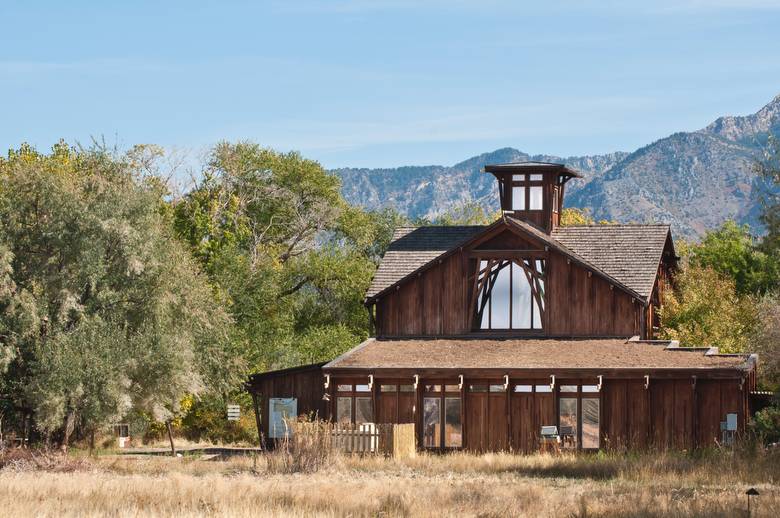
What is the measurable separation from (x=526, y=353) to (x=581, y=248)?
685cm

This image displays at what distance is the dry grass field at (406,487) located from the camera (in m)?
26.2

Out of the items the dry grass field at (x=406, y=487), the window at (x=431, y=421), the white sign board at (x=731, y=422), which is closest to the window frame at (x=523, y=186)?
the window at (x=431, y=421)

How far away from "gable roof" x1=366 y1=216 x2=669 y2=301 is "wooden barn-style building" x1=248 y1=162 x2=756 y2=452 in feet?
0.24

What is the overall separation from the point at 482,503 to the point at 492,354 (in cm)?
1906

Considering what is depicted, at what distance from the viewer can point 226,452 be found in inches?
1905

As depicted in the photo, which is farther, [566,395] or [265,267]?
[265,267]

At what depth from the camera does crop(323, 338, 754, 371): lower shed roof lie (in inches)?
1711

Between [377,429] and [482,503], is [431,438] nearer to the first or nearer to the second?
[377,429]

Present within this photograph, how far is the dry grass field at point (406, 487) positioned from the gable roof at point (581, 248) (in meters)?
10.4

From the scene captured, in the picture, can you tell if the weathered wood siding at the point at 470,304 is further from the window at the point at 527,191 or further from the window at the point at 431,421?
the window at the point at 431,421

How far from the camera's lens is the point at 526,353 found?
152 feet

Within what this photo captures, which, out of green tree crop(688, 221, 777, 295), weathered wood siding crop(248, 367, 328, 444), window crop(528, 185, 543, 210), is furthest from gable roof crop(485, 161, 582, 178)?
green tree crop(688, 221, 777, 295)

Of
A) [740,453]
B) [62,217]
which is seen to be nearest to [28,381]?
[62,217]

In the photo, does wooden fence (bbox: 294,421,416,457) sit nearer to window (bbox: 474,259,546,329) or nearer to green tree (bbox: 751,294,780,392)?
window (bbox: 474,259,546,329)
